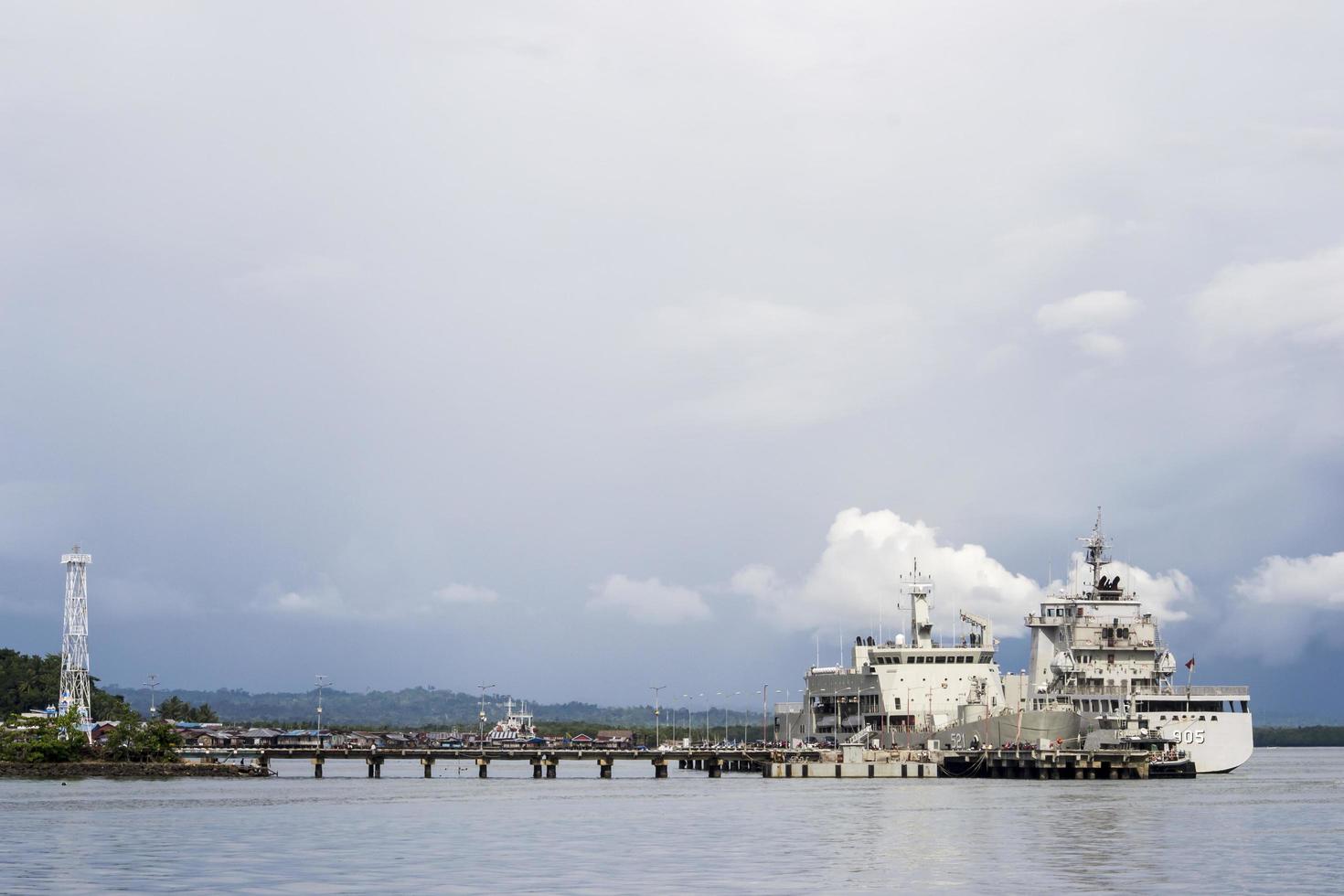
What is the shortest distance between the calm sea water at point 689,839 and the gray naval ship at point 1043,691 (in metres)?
6.14

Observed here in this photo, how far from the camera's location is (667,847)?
238 feet

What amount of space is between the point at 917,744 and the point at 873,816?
55.8 m

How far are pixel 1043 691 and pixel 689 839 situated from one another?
2562 inches

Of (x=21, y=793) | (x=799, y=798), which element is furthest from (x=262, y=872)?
(x=21, y=793)

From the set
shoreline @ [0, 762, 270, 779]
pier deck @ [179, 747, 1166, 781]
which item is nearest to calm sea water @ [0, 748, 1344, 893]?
pier deck @ [179, 747, 1166, 781]

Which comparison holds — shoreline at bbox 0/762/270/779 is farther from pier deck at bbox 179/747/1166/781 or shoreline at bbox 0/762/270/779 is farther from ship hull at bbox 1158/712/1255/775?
ship hull at bbox 1158/712/1255/775

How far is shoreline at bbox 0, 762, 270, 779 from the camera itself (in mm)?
143625

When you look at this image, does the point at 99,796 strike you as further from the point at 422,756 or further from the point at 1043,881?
the point at 1043,881

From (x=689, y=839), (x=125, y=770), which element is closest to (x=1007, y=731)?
(x=689, y=839)

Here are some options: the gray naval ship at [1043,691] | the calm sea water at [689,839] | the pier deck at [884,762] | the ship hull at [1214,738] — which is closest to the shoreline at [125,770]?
the pier deck at [884,762]

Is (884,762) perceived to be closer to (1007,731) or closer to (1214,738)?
(1007,731)

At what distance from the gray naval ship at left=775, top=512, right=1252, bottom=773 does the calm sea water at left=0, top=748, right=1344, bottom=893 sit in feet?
20.1

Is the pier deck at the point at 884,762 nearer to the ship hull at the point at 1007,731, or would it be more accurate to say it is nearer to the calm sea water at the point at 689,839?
the ship hull at the point at 1007,731

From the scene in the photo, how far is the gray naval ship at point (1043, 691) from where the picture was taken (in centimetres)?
12862
